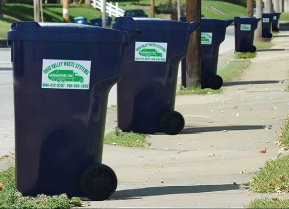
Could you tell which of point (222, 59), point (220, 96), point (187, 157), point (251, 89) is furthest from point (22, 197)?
point (222, 59)

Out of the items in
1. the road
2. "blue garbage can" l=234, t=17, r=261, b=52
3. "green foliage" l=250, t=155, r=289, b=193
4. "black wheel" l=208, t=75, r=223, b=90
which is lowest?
the road

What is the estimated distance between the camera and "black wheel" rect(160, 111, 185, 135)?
1073 cm

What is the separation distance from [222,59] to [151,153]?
56.6ft

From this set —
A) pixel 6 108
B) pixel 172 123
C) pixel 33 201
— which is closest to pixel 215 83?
pixel 6 108

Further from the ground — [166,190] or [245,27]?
[245,27]

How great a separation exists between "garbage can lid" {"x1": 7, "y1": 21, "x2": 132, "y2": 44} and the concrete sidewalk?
131 cm

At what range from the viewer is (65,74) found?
21.6ft

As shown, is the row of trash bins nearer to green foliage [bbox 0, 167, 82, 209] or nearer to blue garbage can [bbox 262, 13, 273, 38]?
green foliage [bbox 0, 167, 82, 209]

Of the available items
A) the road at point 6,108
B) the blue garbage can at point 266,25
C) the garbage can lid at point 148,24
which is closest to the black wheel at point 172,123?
the garbage can lid at point 148,24

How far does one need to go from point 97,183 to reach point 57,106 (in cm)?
68

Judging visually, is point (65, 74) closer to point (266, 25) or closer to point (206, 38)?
point (206, 38)

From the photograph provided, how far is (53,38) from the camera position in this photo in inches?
259

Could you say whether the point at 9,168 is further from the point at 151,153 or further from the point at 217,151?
the point at 217,151

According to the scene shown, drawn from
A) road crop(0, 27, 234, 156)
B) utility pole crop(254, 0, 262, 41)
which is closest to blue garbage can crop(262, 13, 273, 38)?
utility pole crop(254, 0, 262, 41)
